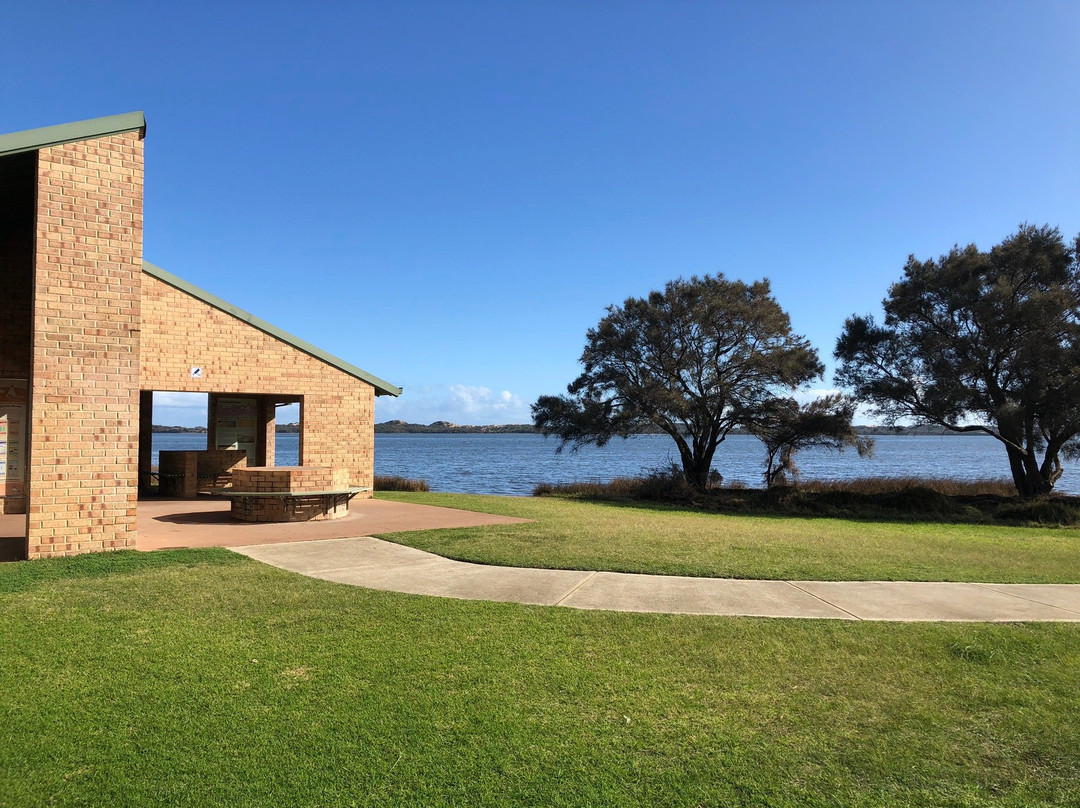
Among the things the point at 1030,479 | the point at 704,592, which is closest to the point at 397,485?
the point at 704,592

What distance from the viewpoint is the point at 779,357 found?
974 inches

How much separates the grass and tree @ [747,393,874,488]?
19110mm

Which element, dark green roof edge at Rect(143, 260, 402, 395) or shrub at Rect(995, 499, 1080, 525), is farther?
shrub at Rect(995, 499, 1080, 525)

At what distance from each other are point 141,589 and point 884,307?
81.2 feet

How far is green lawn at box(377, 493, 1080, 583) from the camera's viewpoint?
8.38 m

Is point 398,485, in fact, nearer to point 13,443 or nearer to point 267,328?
point 267,328

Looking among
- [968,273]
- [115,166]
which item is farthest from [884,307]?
[115,166]

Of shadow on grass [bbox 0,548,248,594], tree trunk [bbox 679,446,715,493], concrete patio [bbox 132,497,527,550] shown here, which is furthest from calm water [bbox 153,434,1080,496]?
shadow on grass [bbox 0,548,248,594]

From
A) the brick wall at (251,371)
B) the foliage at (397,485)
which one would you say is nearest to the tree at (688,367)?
the foliage at (397,485)

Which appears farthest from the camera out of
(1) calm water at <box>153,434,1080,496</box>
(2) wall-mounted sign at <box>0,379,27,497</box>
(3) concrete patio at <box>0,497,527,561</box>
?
(1) calm water at <box>153,434,1080,496</box>

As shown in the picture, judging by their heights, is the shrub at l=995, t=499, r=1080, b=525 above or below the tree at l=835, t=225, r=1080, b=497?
below

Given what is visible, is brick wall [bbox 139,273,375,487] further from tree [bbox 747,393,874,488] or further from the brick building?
tree [bbox 747,393,874,488]

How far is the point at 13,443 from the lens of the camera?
13.2m

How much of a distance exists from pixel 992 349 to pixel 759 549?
16285mm
